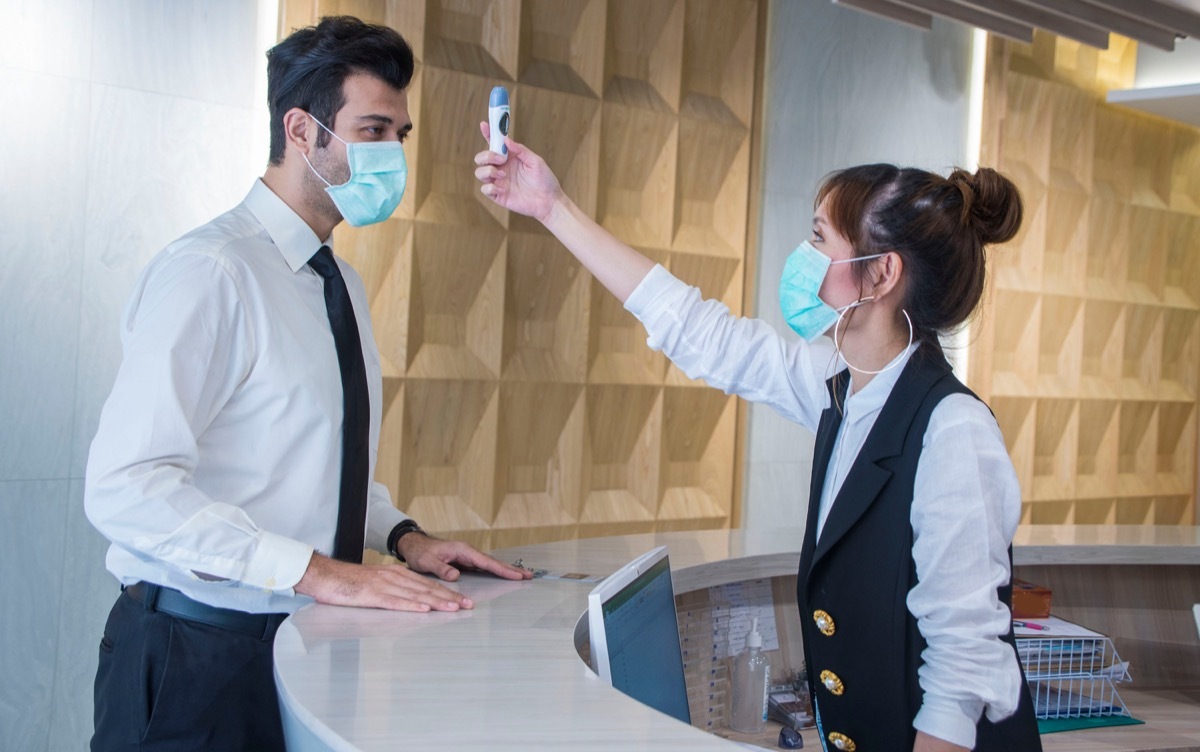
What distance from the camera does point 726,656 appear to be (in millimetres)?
2348

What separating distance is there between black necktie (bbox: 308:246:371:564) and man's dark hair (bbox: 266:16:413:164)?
35 cm

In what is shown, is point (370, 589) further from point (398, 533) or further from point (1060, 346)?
point (1060, 346)

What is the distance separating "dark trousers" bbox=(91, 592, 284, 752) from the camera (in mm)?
1631

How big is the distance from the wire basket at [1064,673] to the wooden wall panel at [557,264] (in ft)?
6.09

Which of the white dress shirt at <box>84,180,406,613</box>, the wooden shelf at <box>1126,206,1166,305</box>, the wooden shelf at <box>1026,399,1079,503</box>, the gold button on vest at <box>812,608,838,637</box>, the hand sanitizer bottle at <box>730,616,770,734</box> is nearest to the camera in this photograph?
the white dress shirt at <box>84,180,406,613</box>

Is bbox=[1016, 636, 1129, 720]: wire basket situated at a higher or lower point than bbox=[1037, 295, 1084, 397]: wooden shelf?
lower

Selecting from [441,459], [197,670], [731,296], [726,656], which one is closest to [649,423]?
[731,296]

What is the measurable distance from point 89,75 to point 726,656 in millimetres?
2287

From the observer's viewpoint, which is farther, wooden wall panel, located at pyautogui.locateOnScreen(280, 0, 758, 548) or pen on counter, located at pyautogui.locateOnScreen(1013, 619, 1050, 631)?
wooden wall panel, located at pyautogui.locateOnScreen(280, 0, 758, 548)

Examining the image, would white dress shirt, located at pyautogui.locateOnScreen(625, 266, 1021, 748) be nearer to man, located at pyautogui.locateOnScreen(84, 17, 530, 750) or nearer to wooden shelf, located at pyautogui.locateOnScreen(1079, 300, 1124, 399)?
man, located at pyautogui.locateOnScreen(84, 17, 530, 750)

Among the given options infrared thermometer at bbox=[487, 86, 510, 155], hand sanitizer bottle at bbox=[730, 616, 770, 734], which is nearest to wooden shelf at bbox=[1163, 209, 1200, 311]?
hand sanitizer bottle at bbox=[730, 616, 770, 734]

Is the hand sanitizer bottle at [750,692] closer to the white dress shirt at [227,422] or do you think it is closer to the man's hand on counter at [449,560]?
the man's hand on counter at [449,560]

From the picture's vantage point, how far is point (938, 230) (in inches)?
67.3

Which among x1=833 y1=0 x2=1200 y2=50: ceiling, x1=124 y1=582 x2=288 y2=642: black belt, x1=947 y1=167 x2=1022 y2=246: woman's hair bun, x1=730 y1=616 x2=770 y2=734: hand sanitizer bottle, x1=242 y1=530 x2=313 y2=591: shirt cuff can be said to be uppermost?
x1=833 y1=0 x2=1200 y2=50: ceiling
